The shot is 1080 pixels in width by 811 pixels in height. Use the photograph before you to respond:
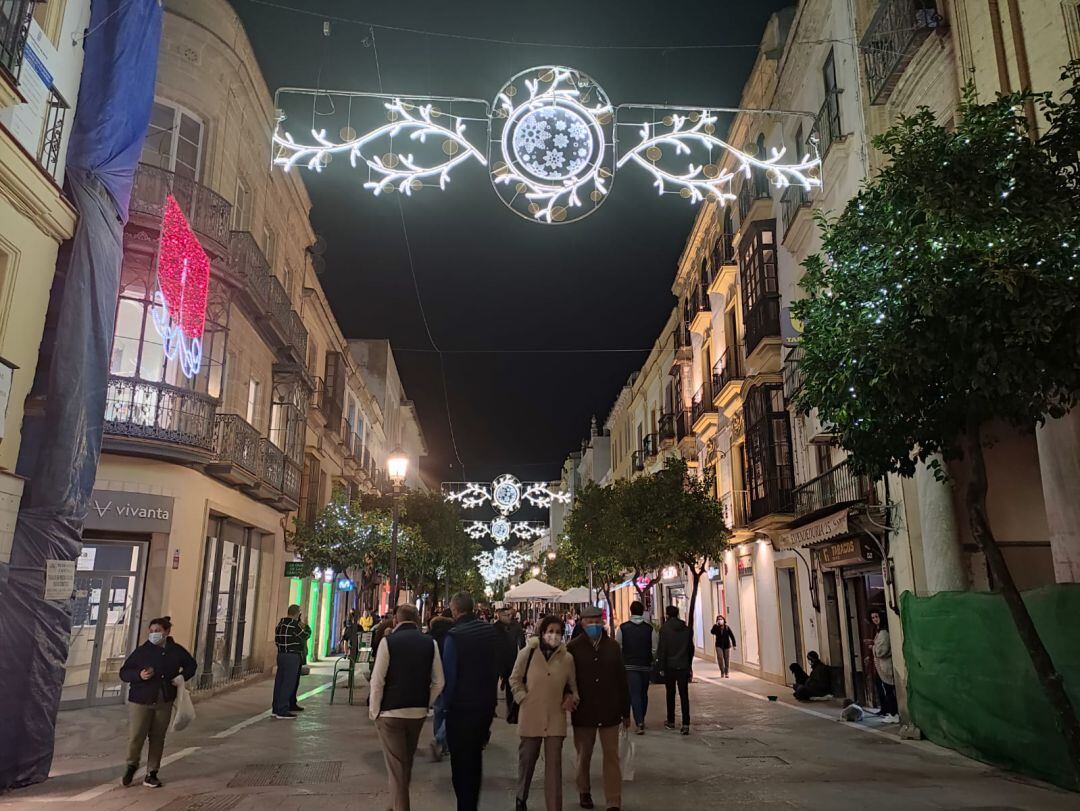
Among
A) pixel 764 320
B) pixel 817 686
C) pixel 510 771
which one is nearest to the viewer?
pixel 510 771

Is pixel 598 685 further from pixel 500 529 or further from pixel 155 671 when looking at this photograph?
pixel 500 529

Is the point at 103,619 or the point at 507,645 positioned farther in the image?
the point at 103,619

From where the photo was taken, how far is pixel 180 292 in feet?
47.5

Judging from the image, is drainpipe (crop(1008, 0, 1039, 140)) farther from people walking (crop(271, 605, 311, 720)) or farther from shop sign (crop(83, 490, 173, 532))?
shop sign (crop(83, 490, 173, 532))

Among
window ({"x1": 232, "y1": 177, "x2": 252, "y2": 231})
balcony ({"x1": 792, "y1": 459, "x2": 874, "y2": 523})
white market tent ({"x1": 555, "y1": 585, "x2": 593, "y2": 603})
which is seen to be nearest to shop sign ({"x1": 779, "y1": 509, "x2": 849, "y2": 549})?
balcony ({"x1": 792, "y1": 459, "x2": 874, "y2": 523})

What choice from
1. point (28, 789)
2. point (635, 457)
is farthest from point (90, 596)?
point (635, 457)

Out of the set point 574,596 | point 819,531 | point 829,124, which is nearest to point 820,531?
point 819,531

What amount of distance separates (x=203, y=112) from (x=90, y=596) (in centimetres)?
986

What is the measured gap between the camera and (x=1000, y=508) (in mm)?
12156

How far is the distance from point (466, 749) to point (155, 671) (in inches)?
156

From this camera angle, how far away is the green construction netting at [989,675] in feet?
26.2

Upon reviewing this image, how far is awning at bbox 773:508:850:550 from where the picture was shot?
14438 millimetres

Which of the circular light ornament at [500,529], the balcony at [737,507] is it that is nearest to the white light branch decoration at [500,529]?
the circular light ornament at [500,529]

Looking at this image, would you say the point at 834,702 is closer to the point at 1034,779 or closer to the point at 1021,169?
the point at 1034,779
